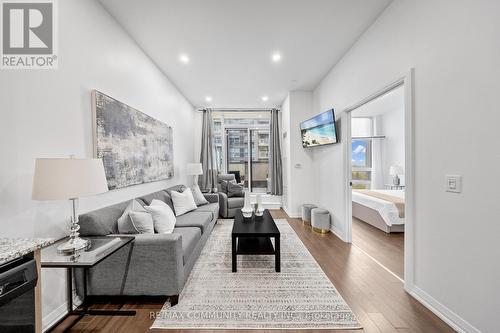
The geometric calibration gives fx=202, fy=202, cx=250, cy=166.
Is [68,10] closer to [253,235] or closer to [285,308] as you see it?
[253,235]

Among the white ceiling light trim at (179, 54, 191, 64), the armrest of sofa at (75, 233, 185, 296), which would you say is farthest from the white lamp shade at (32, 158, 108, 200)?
the white ceiling light trim at (179, 54, 191, 64)

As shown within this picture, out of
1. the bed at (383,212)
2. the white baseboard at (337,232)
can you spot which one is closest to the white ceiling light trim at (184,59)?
the white baseboard at (337,232)

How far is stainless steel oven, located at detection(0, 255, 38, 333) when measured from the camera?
90 centimetres

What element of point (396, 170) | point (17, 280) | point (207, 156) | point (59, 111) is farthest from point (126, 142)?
point (396, 170)

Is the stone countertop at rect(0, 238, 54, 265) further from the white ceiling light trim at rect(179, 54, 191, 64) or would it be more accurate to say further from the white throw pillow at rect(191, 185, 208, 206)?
the white ceiling light trim at rect(179, 54, 191, 64)

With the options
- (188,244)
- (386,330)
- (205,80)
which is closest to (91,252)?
(188,244)

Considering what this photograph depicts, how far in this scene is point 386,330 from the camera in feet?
5.17

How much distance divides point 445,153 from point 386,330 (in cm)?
147

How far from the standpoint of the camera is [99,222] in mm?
1829

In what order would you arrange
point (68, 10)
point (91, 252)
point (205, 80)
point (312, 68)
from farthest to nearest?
point (205, 80)
point (312, 68)
point (68, 10)
point (91, 252)

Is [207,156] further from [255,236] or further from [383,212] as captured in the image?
[383,212]

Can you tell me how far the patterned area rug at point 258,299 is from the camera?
1.65m

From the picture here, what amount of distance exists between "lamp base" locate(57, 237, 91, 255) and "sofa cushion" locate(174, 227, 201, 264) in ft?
2.71

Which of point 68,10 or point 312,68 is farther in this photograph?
point 312,68
